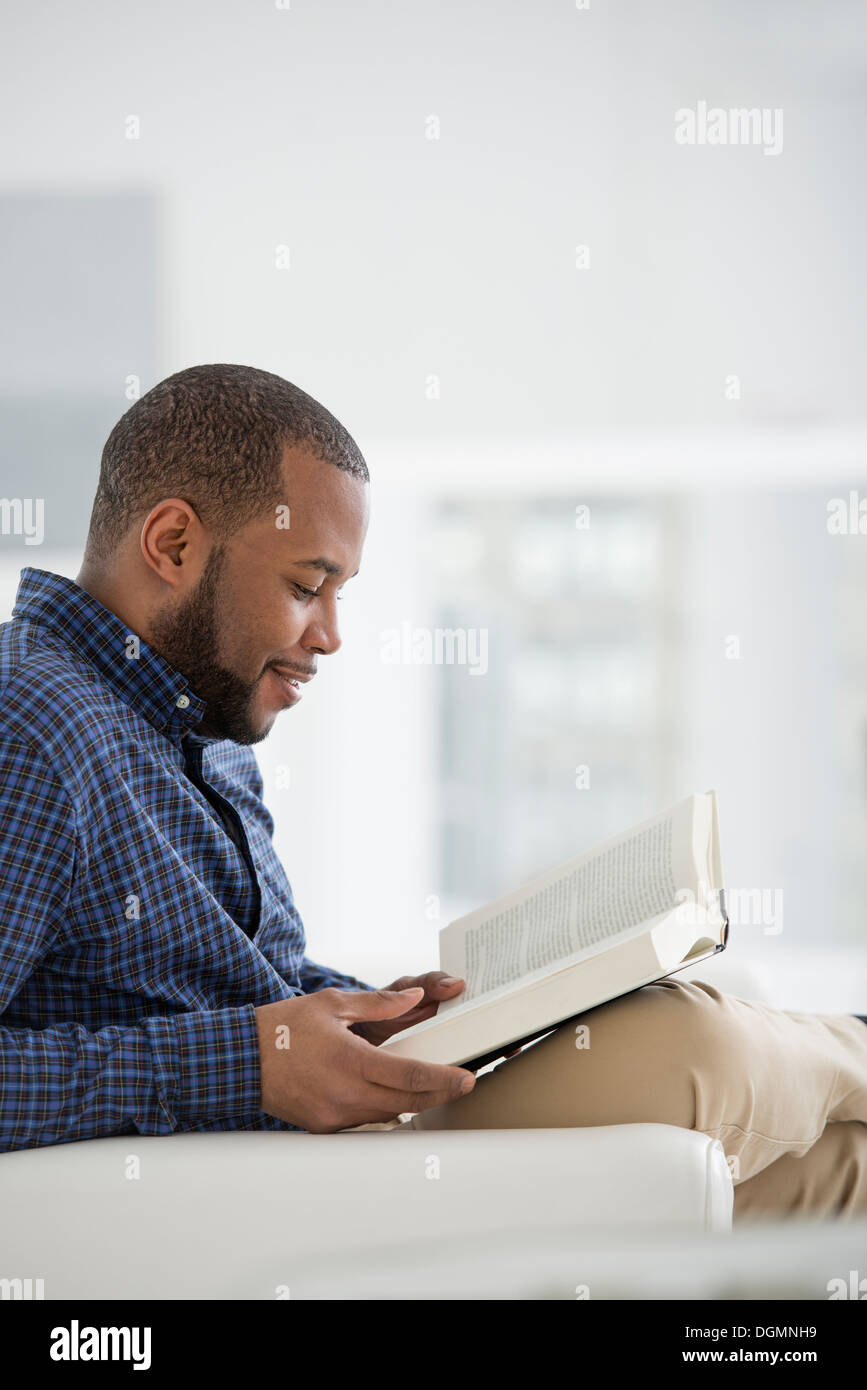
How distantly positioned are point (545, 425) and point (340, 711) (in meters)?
0.82

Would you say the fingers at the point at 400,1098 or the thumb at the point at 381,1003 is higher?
the thumb at the point at 381,1003

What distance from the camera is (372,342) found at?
287 cm

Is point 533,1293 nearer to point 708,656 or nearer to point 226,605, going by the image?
point 226,605

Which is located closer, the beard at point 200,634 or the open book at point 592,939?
the open book at point 592,939

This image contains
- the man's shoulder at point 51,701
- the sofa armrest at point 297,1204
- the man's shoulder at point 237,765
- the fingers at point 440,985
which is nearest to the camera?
the sofa armrest at point 297,1204

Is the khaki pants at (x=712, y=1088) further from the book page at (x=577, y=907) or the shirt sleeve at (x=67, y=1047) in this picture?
the shirt sleeve at (x=67, y=1047)

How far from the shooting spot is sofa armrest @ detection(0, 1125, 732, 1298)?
784 mm

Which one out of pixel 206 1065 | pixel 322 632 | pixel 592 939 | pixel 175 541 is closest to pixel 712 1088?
pixel 592 939

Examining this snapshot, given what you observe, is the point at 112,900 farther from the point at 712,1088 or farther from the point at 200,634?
the point at 712,1088

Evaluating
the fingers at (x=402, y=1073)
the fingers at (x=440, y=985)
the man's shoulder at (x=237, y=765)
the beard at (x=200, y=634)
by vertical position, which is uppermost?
the beard at (x=200, y=634)

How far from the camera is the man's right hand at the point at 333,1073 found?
85 centimetres

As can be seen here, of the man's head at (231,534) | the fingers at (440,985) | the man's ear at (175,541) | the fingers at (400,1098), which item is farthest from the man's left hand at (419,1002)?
the man's ear at (175,541)
